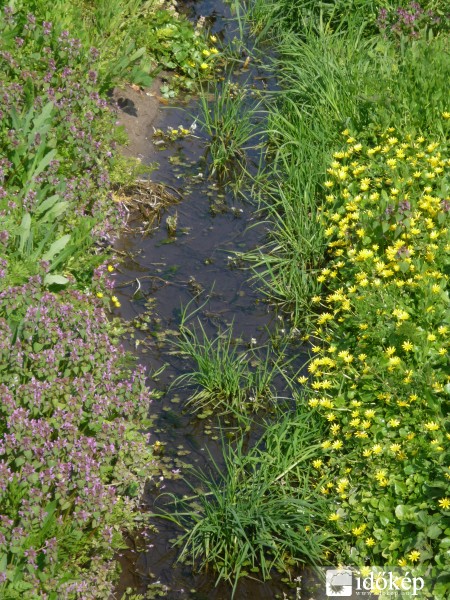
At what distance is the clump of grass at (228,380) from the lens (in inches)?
203

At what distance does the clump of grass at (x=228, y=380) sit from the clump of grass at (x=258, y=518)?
0.51 metres

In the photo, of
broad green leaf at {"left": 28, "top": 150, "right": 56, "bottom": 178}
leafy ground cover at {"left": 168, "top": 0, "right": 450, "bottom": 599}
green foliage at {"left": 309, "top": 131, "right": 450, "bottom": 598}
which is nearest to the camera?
green foliage at {"left": 309, "top": 131, "right": 450, "bottom": 598}

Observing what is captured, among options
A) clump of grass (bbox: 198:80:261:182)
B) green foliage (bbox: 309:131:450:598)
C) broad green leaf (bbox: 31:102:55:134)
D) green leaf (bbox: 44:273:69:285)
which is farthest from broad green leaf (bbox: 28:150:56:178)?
clump of grass (bbox: 198:80:261:182)

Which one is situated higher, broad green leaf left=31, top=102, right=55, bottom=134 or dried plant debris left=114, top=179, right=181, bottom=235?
broad green leaf left=31, top=102, right=55, bottom=134

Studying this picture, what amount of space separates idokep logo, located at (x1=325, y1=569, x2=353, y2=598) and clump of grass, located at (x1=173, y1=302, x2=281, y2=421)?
1.09m

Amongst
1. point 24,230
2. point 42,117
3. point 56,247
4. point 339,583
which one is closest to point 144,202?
point 42,117

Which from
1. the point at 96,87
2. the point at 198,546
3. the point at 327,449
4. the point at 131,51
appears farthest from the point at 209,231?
the point at 198,546

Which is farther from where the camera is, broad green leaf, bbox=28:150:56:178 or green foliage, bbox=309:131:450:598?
broad green leaf, bbox=28:150:56:178

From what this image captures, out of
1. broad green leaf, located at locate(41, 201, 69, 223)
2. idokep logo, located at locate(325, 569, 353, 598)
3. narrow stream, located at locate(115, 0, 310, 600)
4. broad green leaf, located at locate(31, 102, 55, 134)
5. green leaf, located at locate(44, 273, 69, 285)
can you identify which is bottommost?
narrow stream, located at locate(115, 0, 310, 600)

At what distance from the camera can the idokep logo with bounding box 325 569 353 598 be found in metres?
4.07

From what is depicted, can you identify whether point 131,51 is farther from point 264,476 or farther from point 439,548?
point 439,548

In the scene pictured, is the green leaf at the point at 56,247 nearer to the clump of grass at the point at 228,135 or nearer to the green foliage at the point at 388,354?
the green foliage at the point at 388,354

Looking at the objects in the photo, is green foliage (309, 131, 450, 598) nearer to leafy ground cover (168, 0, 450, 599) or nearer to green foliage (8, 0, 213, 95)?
leafy ground cover (168, 0, 450, 599)

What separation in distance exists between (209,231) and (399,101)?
154cm
